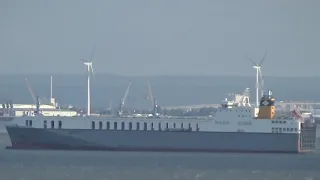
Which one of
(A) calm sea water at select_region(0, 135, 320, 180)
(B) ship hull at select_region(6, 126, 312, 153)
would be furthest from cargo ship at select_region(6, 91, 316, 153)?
(A) calm sea water at select_region(0, 135, 320, 180)

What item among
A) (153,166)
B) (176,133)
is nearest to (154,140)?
(176,133)

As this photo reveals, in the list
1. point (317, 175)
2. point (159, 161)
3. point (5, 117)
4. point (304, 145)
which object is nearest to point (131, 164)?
point (159, 161)

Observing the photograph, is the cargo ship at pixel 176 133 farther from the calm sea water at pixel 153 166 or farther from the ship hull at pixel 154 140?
the calm sea water at pixel 153 166

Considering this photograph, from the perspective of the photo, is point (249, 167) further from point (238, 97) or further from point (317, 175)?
point (238, 97)

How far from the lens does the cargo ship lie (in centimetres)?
12738

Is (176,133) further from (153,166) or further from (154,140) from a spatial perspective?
(153,166)

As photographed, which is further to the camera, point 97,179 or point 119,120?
point 119,120

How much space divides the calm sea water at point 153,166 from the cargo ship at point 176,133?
2.77 ft

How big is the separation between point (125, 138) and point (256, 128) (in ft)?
35.7

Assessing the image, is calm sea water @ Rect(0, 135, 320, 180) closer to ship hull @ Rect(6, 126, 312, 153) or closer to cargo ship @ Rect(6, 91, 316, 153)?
ship hull @ Rect(6, 126, 312, 153)

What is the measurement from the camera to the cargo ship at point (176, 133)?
127375 millimetres

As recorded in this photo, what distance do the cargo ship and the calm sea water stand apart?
2.77ft

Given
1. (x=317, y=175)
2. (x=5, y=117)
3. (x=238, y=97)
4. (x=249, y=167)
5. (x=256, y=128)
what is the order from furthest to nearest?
(x=5, y=117), (x=238, y=97), (x=256, y=128), (x=249, y=167), (x=317, y=175)

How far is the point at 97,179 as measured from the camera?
3620 inches
